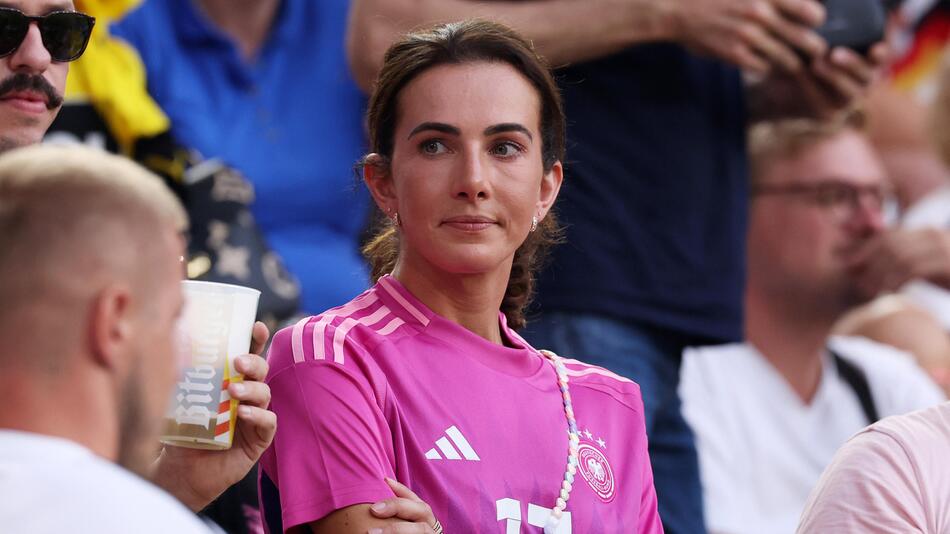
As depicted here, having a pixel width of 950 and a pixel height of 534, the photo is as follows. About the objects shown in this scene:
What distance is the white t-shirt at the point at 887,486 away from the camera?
264 centimetres

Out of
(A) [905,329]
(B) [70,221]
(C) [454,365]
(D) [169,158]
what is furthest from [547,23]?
(A) [905,329]

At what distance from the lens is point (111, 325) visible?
5.36ft

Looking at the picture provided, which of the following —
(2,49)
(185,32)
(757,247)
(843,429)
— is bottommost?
(843,429)

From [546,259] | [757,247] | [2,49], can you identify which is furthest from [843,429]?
[2,49]

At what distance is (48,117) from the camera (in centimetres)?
249

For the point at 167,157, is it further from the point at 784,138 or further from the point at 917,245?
the point at 917,245

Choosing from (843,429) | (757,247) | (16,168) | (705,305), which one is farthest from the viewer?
(757,247)

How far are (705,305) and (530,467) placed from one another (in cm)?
118

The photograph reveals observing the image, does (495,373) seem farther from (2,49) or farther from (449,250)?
(2,49)

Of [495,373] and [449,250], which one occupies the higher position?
[449,250]

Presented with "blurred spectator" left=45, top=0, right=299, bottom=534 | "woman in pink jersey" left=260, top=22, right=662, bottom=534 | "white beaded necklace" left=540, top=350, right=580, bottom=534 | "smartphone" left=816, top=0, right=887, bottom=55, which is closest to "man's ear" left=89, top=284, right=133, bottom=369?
"woman in pink jersey" left=260, top=22, right=662, bottom=534

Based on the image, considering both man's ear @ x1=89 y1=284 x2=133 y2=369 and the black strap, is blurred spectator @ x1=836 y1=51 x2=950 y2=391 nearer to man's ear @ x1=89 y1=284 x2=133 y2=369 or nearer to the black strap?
the black strap

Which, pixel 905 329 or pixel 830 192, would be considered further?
pixel 905 329

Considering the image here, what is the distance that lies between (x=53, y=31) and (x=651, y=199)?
1.55 m
